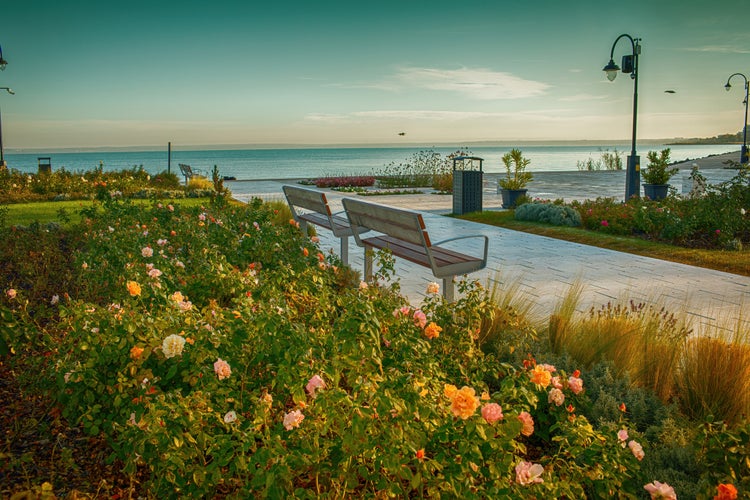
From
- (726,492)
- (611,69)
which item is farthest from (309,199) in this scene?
(611,69)

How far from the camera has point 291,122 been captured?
50344 mm

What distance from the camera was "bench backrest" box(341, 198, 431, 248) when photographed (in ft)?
16.5

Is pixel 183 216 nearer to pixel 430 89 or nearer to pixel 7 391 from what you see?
pixel 7 391

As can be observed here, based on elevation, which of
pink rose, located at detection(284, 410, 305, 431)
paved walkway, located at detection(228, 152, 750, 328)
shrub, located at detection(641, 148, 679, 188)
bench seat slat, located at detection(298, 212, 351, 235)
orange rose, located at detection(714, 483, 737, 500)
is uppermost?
shrub, located at detection(641, 148, 679, 188)

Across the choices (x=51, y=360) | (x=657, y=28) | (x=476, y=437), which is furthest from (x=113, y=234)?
(x=657, y=28)

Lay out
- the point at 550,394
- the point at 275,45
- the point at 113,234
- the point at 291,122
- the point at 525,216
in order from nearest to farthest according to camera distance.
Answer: the point at 550,394 < the point at 113,234 < the point at 525,216 < the point at 275,45 < the point at 291,122

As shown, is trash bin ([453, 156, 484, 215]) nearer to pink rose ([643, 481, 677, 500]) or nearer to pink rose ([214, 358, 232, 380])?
pink rose ([214, 358, 232, 380])

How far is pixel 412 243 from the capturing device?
553cm

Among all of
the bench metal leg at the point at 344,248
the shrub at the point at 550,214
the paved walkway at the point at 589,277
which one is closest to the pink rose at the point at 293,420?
the paved walkway at the point at 589,277

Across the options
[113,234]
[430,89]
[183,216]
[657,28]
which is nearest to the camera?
[113,234]

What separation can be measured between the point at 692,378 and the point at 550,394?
42.4 inches

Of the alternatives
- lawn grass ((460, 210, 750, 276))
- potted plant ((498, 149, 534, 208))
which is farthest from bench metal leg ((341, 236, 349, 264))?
potted plant ((498, 149, 534, 208))

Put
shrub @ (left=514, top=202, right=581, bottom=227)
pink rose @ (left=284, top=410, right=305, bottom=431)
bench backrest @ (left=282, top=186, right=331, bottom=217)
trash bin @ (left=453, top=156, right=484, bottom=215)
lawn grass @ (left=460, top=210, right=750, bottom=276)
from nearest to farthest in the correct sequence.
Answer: pink rose @ (left=284, top=410, right=305, bottom=431) < bench backrest @ (left=282, top=186, right=331, bottom=217) < lawn grass @ (left=460, top=210, right=750, bottom=276) < shrub @ (left=514, top=202, right=581, bottom=227) < trash bin @ (left=453, top=156, right=484, bottom=215)

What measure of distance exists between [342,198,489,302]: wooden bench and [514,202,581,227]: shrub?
5770 mm
